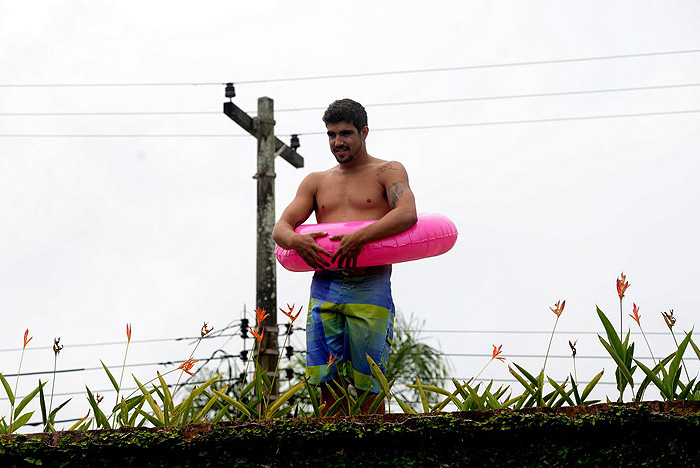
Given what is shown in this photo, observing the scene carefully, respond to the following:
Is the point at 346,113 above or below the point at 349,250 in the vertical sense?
above

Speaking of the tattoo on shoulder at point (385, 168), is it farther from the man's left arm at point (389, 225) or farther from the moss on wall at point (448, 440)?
the moss on wall at point (448, 440)

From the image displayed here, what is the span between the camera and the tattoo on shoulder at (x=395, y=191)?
16.4 ft

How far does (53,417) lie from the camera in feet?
14.7

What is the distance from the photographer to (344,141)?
202 inches

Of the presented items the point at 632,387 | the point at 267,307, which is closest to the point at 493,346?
the point at 632,387

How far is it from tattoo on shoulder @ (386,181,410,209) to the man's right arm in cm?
42

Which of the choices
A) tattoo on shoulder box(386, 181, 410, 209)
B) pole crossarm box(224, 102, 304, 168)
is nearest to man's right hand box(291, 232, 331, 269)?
tattoo on shoulder box(386, 181, 410, 209)

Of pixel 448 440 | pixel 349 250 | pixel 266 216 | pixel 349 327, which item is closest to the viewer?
pixel 448 440

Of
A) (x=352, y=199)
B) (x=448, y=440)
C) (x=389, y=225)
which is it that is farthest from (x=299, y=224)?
(x=448, y=440)

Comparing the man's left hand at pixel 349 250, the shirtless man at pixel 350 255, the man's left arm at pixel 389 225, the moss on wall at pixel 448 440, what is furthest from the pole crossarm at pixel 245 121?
the moss on wall at pixel 448 440

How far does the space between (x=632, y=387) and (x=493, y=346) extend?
0.65 m

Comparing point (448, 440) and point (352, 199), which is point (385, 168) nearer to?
point (352, 199)

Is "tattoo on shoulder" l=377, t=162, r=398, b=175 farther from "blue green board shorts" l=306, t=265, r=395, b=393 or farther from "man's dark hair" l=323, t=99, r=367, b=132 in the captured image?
"blue green board shorts" l=306, t=265, r=395, b=393

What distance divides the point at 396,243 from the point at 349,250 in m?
0.27
